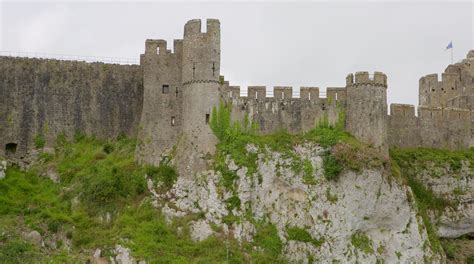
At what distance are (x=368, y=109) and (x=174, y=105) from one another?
1203 cm

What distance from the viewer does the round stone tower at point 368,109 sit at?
53.8 m

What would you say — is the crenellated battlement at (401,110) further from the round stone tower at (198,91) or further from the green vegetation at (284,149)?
the round stone tower at (198,91)

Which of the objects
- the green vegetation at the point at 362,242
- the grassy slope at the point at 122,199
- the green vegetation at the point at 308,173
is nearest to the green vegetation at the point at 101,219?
the grassy slope at the point at 122,199

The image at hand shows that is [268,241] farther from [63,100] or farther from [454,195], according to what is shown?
[63,100]

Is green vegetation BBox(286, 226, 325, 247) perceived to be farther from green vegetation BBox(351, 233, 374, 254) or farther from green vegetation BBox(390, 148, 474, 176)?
green vegetation BBox(390, 148, 474, 176)

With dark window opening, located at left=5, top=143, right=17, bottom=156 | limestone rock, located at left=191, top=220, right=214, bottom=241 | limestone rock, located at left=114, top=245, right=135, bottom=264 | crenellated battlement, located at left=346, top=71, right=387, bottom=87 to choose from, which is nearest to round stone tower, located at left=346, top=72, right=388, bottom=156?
crenellated battlement, located at left=346, top=71, right=387, bottom=87

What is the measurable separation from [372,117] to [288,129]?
526 centimetres

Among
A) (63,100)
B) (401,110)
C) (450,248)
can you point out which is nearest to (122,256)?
(63,100)

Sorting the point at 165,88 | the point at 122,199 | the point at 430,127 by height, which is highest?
the point at 165,88

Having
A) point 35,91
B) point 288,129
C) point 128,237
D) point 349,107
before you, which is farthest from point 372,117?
point 35,91

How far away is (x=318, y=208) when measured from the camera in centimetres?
5056

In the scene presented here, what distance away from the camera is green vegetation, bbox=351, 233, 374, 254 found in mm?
50250

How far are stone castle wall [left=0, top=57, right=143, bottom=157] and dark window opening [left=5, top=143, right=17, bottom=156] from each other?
6 centimetres

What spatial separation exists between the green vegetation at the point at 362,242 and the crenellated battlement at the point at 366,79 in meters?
9.71
